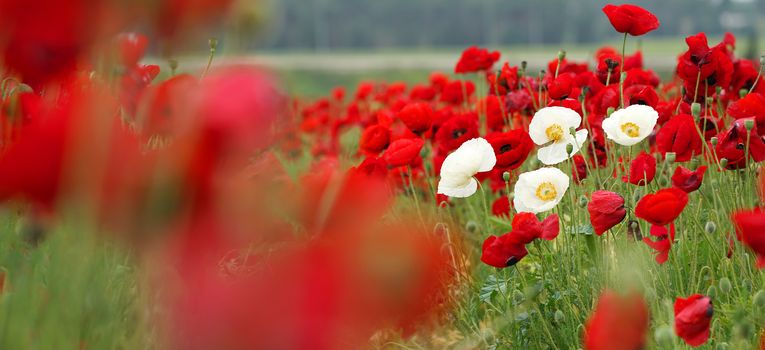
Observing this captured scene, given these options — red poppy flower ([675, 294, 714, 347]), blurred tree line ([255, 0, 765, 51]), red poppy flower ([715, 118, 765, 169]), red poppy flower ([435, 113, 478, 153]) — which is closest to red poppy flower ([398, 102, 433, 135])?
red poppy flower ([435, 113, 478, 153])

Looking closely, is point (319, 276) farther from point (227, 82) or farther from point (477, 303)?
point (477, 303)

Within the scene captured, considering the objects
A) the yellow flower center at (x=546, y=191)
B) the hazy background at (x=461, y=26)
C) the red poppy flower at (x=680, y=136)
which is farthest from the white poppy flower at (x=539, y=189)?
the hazy background at (x=461, y=26)

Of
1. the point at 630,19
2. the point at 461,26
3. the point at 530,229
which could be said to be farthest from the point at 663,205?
the point at 461,26

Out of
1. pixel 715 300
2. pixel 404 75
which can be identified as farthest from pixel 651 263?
pixel 404 75

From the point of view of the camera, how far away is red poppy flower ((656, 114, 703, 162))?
63.7 inches

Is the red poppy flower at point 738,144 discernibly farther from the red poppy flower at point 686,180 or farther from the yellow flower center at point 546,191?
the yellow flower center at point 546,191

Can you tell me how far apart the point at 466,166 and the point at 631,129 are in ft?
1.06

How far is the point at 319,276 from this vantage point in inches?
15.0

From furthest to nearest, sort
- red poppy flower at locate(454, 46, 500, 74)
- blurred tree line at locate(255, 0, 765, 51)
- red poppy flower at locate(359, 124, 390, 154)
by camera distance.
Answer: blurred tree line at locate(255, 0, 765, 51)
red poppy flower at locate(454, 46, 500, 74)
red poppy flower at locate(359, 124, 390, 154)

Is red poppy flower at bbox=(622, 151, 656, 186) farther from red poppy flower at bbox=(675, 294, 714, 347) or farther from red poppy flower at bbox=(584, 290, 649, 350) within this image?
red poppy flower at bbox=(584, 290, 649, 350)

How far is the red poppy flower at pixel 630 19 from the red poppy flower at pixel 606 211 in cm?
66

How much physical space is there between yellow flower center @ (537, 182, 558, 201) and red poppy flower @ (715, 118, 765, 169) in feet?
1.00

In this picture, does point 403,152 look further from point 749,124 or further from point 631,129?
point 749,124

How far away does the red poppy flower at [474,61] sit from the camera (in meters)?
2.57
